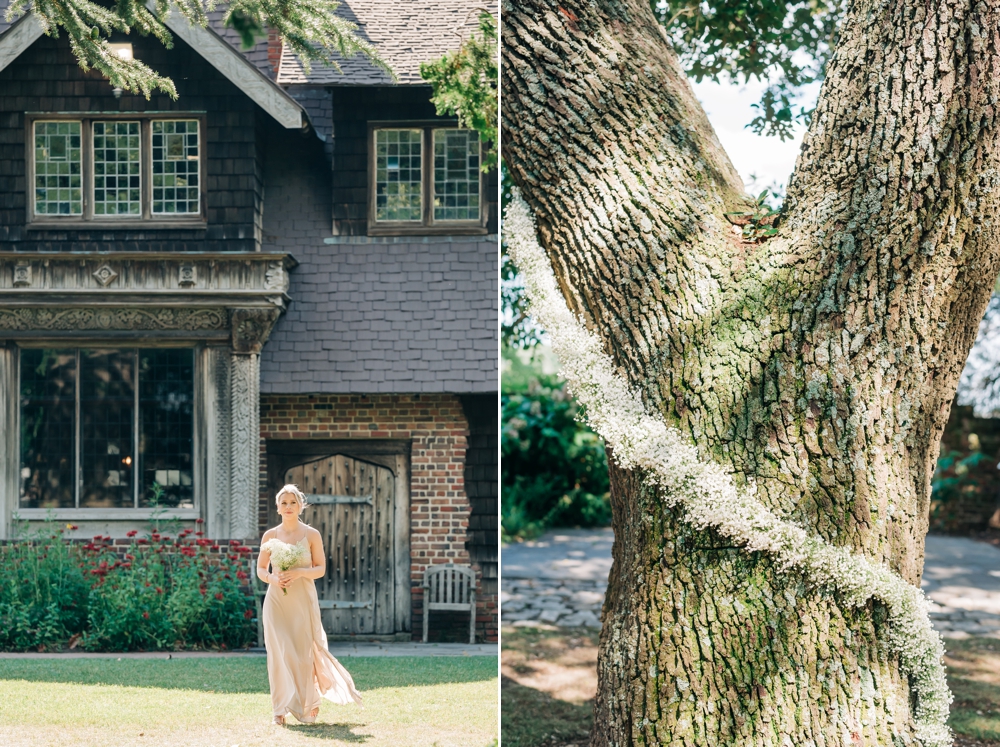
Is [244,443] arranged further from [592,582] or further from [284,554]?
[592,582]

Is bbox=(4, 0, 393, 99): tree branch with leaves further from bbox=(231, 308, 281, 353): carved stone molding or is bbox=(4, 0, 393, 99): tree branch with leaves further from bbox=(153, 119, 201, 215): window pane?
bbox=(231, 308, 281, 353): carved stone molding

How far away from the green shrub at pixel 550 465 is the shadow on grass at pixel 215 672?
26.1ft

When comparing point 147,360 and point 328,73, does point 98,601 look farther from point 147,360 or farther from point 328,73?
point 328,73

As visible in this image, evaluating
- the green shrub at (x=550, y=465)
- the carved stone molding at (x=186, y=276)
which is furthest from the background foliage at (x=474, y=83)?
the green shrub at (x=550, y=465)

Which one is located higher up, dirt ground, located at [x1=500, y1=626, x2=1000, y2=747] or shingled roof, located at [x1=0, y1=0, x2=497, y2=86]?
shingled roof, located at [x1=0, y1=0, x2=497, y2=86]

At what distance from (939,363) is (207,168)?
3347 mm

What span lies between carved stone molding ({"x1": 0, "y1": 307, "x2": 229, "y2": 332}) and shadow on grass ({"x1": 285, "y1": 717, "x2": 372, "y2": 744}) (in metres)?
1.88

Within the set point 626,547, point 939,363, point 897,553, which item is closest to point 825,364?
point 939,363

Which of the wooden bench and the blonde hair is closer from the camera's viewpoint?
the blonde hair

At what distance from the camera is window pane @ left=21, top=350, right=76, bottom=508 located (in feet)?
13.5

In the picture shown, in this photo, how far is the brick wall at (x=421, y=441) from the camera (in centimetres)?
432

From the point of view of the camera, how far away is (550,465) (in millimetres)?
12578

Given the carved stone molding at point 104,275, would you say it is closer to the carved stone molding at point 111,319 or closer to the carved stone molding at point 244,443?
the carved stone molding at point 111,319

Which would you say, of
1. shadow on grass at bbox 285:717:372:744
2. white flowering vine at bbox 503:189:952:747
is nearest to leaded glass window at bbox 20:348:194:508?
shadow on grass at bbox 285:717:372:744
